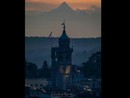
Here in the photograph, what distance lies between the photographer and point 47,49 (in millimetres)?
1975

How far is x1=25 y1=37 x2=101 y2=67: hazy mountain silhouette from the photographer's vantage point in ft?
6.43

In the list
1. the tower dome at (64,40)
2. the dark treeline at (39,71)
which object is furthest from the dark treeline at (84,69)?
the tower dome at (64,40)

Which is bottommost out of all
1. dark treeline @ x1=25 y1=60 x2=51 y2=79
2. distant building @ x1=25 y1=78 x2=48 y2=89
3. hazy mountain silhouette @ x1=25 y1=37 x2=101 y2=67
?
distant building @ x1=25 y1=78 x2=48 y2=89

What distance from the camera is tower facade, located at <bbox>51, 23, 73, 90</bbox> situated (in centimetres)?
194

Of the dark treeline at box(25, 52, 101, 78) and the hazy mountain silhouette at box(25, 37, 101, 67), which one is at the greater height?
the hazy mountain silhouette at box(25, 37, 101, 67)

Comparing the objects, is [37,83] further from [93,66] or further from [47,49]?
[93,66]

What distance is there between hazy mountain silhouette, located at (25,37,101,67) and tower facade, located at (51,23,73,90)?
3cm

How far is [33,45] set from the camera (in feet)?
6.51

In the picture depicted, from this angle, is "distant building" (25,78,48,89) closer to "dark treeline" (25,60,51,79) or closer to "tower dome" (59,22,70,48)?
"dark treeline" (25,60,51,79)

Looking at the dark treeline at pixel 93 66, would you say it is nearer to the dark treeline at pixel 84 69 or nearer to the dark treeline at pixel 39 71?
the dark treeline at pixel 84 69

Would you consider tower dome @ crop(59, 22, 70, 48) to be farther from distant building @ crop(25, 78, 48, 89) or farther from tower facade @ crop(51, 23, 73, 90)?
distant building @ crop(25, 78, 48, 89)

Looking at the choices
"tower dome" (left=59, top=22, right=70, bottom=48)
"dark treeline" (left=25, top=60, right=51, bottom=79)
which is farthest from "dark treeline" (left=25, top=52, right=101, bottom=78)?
"tower dome" (left=59, top=22, right=70, bottom=48)

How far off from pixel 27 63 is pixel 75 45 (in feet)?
1.14
